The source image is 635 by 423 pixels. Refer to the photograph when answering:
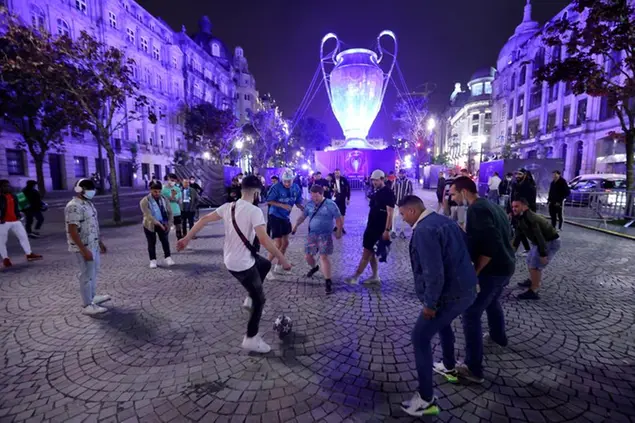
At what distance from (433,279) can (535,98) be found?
55808mm

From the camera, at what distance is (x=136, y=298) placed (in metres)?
5.16

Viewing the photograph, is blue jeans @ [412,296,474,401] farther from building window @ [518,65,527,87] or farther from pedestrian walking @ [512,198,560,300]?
building window @ [518,65,527,87]

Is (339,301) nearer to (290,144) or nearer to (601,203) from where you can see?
(601,203)

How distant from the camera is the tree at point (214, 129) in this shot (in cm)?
4434

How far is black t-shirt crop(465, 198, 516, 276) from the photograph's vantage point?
2879mm

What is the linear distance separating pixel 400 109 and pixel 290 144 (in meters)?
24.4

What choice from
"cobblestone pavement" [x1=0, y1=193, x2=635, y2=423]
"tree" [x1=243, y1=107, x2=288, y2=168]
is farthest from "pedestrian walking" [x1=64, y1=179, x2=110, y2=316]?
"tree" [x1=243, y1=107, x2=288, y2=168]

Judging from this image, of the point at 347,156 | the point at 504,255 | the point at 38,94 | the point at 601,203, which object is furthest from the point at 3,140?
the point at 601,203

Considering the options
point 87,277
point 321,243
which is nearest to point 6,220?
point 87,277

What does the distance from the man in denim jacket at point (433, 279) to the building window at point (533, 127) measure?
52.2 meters

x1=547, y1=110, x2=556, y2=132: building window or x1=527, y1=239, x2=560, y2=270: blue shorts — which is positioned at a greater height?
x1=547, y1=110, x2=556, y2=132: building window

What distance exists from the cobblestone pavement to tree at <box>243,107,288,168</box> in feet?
145

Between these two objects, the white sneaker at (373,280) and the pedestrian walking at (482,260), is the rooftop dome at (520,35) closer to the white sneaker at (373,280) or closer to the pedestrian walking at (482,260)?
the white sneaker at (373,280)

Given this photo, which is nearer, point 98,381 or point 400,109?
point 98,381
